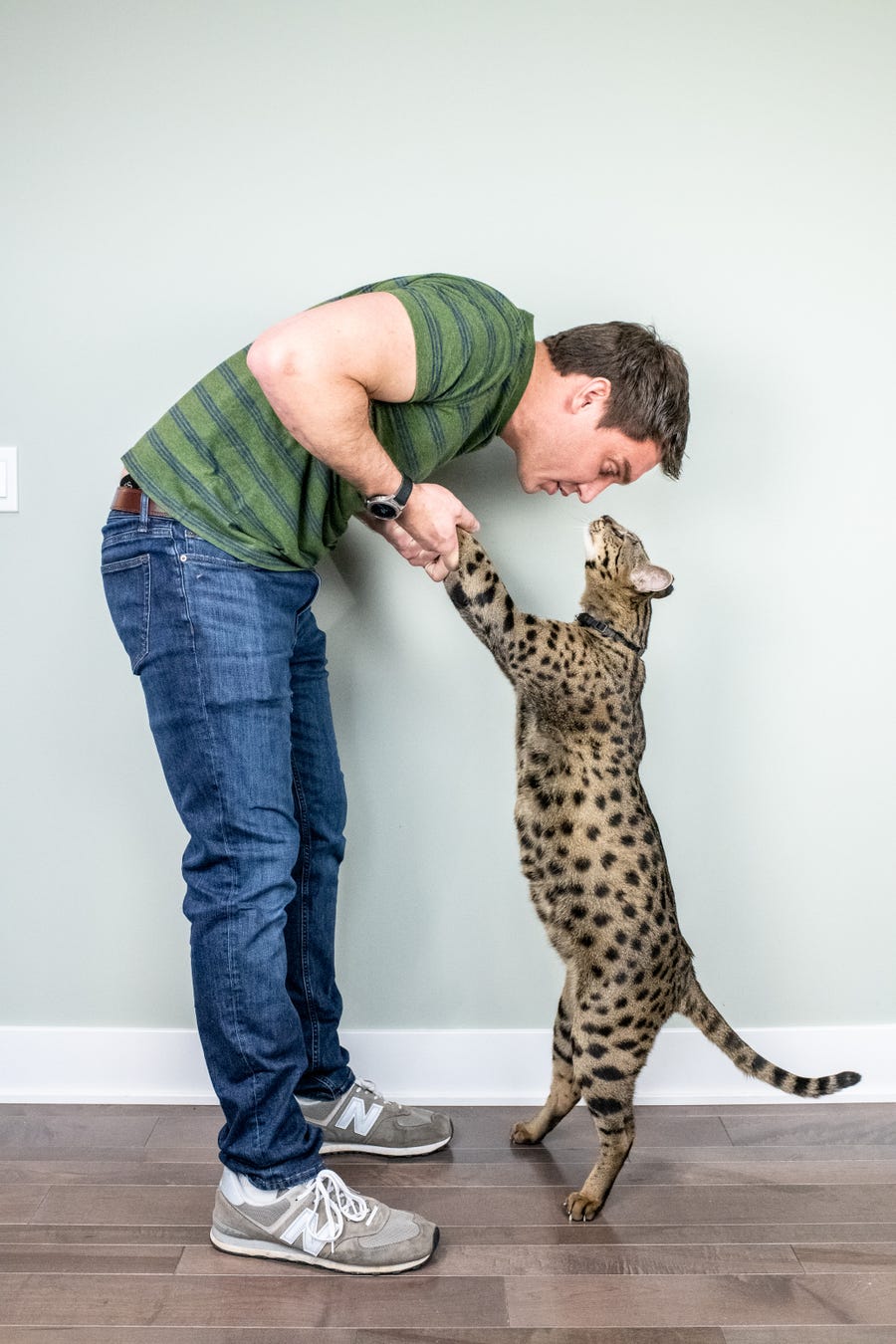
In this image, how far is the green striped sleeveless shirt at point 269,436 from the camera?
1603 mm

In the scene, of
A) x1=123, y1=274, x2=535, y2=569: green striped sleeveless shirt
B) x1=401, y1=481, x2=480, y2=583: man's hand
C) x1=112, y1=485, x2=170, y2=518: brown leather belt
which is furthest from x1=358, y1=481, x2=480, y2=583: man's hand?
x1=112, y1=485, x2=170, y2=518: brown leather belt

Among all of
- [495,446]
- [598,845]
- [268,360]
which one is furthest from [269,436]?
[598,845]

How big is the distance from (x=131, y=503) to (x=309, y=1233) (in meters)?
1.14

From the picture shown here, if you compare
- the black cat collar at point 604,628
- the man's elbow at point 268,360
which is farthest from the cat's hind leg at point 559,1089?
the man's elbow at point 268,360

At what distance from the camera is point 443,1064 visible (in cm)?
225

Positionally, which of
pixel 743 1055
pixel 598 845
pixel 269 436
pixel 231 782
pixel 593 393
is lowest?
pixel 743 1055

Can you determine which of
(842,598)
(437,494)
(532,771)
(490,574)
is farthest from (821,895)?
(437,494)

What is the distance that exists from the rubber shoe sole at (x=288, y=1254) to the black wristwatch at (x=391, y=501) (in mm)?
1128

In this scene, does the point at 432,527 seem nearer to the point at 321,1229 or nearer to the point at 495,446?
the point at 495,446

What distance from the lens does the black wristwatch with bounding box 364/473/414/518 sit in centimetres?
160

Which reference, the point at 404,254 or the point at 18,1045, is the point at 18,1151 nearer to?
the point at 18,1045

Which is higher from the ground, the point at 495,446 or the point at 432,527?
the point at 495,446

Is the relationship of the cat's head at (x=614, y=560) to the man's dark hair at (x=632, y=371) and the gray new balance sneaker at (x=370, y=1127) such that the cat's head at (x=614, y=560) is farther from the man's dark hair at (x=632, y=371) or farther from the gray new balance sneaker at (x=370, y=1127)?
the gray new balance sneaker at (x=370, y=1127)

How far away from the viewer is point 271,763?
5.49 ft
